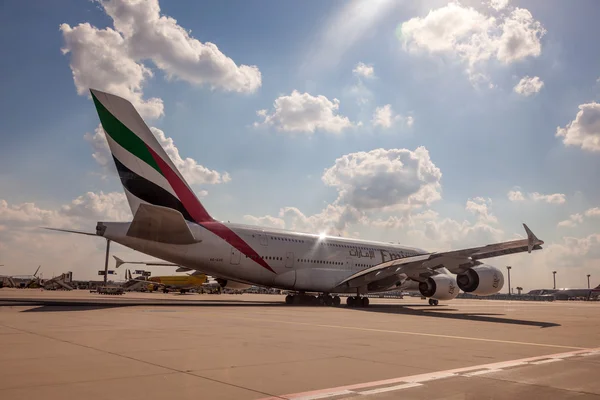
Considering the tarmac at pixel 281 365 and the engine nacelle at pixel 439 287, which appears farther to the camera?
the engine nacelle at pixel 439 287

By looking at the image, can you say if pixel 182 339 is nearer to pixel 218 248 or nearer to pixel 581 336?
pixel 581 336

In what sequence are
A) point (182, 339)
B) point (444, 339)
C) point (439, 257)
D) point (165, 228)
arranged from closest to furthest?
point (182, 339)
point (444, 339)
point (165, 228)
point (439, 257)

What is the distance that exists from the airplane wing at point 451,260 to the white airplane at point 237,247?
0.05 metres

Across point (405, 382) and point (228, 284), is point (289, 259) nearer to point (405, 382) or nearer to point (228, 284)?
point (228, 284)

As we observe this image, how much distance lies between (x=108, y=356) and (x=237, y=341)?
2.78 metres

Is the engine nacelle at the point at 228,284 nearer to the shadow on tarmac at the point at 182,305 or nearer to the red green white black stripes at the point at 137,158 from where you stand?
the shadow on tarmac at the point at 182,305

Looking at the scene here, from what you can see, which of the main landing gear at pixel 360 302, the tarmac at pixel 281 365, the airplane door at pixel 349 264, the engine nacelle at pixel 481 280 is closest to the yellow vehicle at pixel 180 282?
the airplane door at pixel 349 264

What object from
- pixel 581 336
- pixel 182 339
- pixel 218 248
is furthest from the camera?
pixel 218 248

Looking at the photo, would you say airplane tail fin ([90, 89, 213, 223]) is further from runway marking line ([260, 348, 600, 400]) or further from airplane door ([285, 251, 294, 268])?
runway marking line ([260, 348, 600, 400])

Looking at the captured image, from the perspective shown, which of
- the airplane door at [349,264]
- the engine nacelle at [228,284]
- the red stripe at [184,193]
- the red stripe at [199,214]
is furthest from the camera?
the airplane door at [349,264]

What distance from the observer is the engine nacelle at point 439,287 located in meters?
26.5

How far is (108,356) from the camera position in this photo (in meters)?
6.90

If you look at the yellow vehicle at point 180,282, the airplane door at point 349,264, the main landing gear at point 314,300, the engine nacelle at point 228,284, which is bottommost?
the yellow vehicle at point 180,282

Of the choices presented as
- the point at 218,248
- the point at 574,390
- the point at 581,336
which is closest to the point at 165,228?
the point at 218,248
